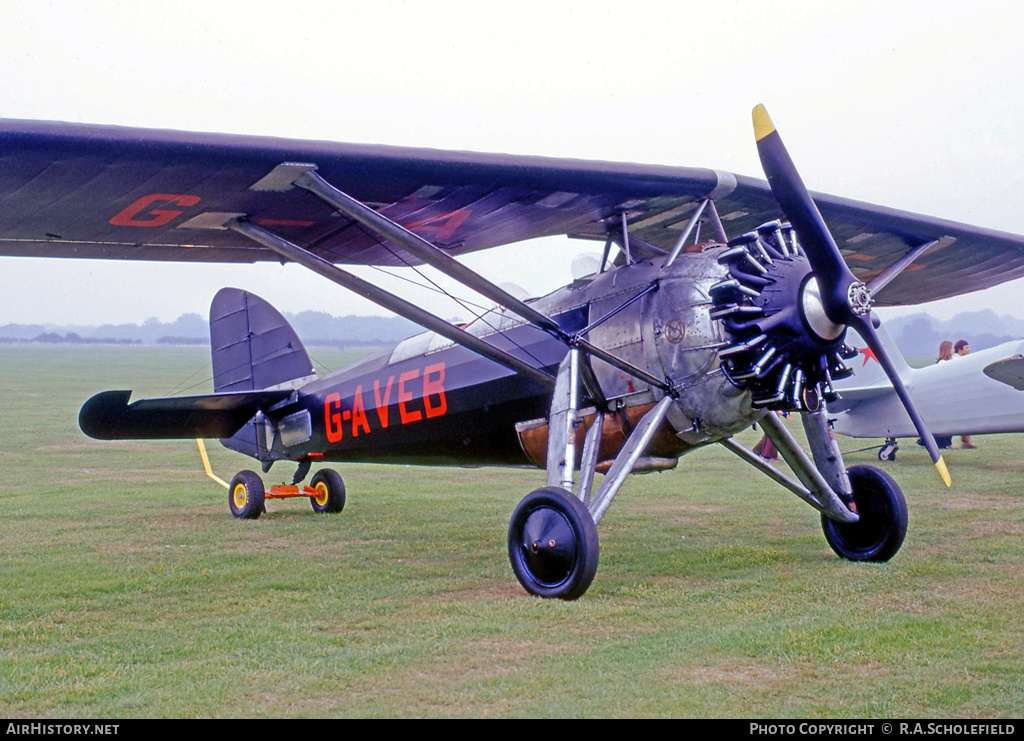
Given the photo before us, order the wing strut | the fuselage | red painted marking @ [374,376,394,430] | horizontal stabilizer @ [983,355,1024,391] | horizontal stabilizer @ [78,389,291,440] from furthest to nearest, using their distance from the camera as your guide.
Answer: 1. horizontal stabilizer @ [983,355,1024,391]
2. red painted marking @ [374,376,394,430]
3. horizontal stabilizer @ [78,389,291,440]
4. the wing strut
5. the fuselage

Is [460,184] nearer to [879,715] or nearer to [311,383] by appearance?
[879,715]

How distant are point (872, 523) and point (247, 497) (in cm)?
661

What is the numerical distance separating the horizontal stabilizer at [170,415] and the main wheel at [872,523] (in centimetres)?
624

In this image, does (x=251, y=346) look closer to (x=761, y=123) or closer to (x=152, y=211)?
(x=152, y=211)

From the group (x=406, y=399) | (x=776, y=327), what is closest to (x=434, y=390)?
(x=406, y=399)

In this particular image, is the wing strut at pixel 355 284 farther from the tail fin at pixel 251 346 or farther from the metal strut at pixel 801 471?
the tail fin at pixel 251 346

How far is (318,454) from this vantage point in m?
10.2

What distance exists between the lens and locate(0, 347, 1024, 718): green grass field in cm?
407

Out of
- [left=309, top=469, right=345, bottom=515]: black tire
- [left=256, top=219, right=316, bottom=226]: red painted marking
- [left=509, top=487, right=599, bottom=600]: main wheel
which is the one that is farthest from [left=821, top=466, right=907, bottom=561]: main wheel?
[left=309, top=469, right=345, bottom=515]: black tire

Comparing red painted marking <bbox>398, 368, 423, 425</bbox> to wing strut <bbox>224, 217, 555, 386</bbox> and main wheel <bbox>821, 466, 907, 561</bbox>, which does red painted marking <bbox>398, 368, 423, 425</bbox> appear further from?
main wheel <bbox>821, 466, 907, 561</bbox>

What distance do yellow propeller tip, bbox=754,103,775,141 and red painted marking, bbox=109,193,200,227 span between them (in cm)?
367

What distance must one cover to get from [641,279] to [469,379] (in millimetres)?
2007

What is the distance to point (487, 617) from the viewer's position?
18.4ft
